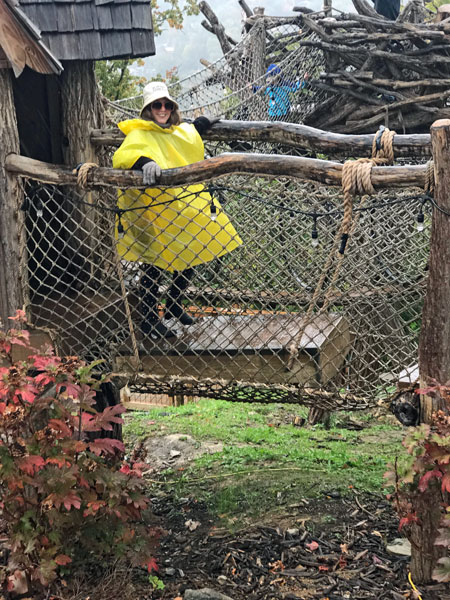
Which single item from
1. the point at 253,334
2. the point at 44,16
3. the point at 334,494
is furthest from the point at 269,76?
the point at 253,334

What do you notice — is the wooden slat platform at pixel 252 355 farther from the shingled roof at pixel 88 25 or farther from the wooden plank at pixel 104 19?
the wooden plank at pixel 104 19

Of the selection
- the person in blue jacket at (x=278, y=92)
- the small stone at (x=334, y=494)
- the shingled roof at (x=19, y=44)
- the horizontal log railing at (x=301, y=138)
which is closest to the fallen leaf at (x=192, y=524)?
the small stone at (x=334, y=494)

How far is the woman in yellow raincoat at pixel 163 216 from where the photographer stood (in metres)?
3.50

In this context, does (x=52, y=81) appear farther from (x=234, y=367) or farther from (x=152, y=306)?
(x=234, y=367)

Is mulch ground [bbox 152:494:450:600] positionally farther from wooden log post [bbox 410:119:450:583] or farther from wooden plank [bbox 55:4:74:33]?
wooden plank [bbox 55:4:74:33]

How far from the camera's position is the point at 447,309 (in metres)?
2.86

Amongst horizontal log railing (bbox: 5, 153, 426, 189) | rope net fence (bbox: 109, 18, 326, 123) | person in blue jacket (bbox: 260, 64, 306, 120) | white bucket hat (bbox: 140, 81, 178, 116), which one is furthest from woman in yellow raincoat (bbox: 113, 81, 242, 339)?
person in blue jacket (bbox: 260, 64, 306, 120)

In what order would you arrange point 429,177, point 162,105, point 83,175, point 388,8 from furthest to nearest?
1. point 388,8
2. point 162,105
3. point 83,175
4. point 429,177

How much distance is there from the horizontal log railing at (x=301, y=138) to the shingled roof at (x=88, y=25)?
0.44m

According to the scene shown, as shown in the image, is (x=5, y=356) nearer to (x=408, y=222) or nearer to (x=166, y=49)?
(x=408, y=222)

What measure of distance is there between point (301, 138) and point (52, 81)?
156 cm

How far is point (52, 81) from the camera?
4.23 m

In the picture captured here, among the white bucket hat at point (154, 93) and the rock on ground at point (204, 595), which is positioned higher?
the white bucket hat at point (154, 93)

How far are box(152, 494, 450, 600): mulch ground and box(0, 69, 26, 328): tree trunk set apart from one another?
1459 mm
